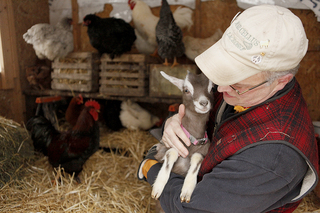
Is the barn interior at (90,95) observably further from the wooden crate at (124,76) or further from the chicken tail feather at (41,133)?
the chicken tail feather at (41,133)

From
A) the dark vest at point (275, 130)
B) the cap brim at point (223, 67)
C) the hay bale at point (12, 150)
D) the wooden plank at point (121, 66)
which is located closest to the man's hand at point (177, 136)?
the dark vest at point (275, 130)

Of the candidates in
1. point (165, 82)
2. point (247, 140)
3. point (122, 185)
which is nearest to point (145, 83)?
point (165, 82)

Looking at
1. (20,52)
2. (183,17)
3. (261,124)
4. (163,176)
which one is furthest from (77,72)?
(261,124)

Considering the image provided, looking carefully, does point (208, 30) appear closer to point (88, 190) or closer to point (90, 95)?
point (90, 95)

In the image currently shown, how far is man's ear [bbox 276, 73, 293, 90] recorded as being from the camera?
1208 millimetres

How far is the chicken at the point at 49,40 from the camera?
11.2 ft

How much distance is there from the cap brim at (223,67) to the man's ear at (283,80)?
0.52 feet

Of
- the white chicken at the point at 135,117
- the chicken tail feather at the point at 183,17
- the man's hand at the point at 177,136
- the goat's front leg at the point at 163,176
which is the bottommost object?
the white chicken at the point at 135,117

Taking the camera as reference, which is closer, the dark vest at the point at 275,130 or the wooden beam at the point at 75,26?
the dark vest at the point at 275,130

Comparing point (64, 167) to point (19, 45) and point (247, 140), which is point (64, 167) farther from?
point (247, 140)

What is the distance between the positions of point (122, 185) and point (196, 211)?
1831mm

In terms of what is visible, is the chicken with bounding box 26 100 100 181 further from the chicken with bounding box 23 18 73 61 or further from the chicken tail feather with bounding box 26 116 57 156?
the chicken with bounding box 23 18 73 61

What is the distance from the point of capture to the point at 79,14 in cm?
413

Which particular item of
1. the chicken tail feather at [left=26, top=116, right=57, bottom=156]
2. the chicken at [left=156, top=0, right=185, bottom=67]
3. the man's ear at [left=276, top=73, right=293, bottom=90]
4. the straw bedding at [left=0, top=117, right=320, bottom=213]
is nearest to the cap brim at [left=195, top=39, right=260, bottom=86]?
the man's ear at [left=276, top=73, right=293, bottom=90]
